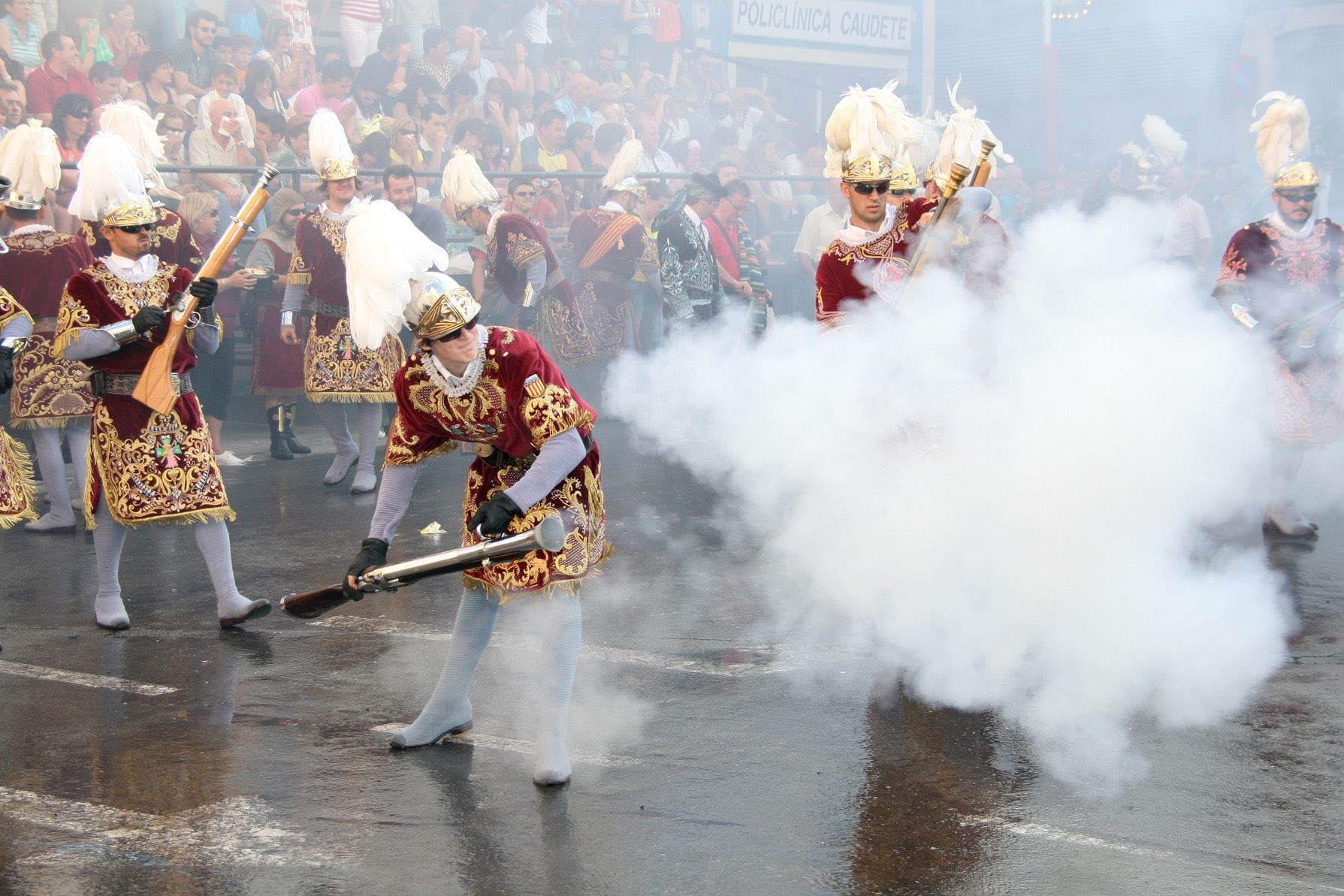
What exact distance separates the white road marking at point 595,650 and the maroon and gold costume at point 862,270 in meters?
1.44

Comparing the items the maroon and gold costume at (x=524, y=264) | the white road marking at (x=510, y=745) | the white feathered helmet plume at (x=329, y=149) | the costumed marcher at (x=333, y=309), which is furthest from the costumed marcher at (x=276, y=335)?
the white road marking at (x=510, y=745)

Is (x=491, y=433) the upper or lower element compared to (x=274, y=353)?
upper

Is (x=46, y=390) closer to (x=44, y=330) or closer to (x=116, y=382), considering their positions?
(x=44, y=330)

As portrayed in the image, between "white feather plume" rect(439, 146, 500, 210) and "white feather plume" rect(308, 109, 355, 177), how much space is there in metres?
1.85

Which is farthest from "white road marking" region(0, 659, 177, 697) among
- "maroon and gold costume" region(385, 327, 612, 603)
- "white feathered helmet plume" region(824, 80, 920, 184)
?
"white feathered helmet plume" region(824, 80, 920, 184)

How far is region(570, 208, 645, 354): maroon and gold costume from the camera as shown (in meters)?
12.4

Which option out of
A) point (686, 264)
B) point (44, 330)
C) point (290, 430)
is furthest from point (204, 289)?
point (686, 264)

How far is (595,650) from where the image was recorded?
572 centimetres

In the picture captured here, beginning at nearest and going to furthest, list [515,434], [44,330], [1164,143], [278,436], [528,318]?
1. [515,434]
2. [44,330]
3. [278,436]
4. [528,318]
5. [1164,143]

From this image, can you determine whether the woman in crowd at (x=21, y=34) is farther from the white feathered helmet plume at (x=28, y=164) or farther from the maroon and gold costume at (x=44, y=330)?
the maroon and gold costume at (x=44, y=330)

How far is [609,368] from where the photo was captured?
42.8 ft

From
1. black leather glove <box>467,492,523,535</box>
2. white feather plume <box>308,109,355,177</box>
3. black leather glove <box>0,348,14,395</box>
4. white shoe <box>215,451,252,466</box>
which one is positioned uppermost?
white feather plume <box>308,109,355,177</box>

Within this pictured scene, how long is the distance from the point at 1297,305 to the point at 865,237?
315 cm

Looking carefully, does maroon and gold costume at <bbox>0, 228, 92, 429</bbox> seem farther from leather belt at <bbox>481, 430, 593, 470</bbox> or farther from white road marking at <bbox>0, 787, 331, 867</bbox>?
leather belt at <bbox>481, 430, 593, 470</bbox>
